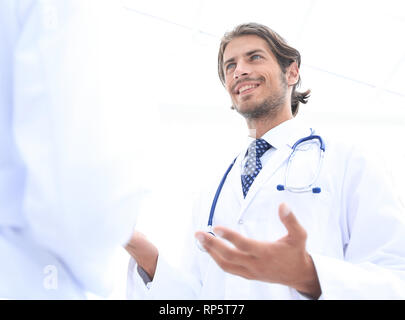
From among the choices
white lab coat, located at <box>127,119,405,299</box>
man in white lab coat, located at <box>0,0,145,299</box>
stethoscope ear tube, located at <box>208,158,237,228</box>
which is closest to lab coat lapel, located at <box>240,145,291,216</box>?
white lab coat, located at <box>127,119,405,299</box>

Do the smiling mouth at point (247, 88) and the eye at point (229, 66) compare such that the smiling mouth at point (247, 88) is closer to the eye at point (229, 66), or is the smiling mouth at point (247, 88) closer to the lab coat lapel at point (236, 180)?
the eye at point (229, 66)

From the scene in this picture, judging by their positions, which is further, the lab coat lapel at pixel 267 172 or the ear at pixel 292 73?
the ear at pixel 292 73

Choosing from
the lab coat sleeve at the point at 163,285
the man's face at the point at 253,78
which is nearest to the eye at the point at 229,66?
the man's face at the point at 253,78

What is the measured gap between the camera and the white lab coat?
3.43 feet

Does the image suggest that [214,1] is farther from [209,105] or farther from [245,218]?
[245,218]

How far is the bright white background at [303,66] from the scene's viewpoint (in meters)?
3.18

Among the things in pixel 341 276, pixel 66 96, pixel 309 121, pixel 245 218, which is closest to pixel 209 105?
pixel 309 121

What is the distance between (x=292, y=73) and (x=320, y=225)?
0.83m

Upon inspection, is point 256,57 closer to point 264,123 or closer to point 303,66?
point 264,123

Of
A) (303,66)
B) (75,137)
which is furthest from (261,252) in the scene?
(303,66)

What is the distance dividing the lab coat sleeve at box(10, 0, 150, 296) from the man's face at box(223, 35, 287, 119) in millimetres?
1011

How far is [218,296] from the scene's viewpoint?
115 cm
